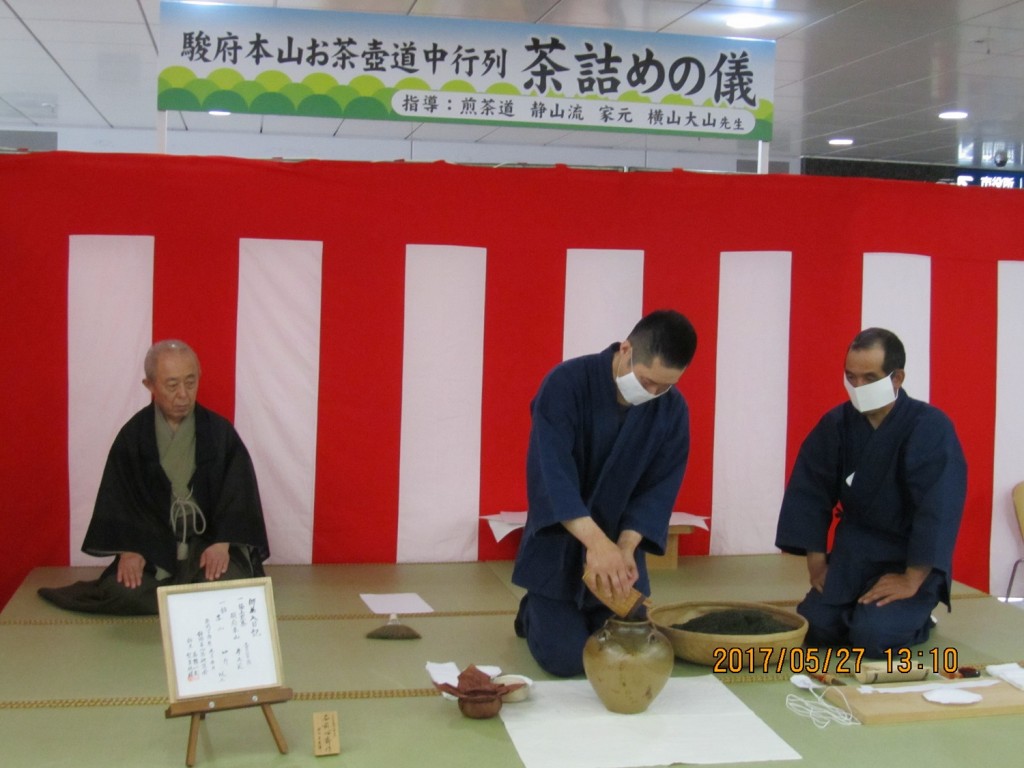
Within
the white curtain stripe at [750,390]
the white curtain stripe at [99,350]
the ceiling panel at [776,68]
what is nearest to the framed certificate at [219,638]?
the white curtain stripe at [99,350]

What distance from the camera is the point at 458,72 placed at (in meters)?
4.22

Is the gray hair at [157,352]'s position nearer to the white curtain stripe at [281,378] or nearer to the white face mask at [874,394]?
the white curtain stripe at [281,378]

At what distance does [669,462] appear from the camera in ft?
10.1

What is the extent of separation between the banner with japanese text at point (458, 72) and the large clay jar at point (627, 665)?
89.5 inches

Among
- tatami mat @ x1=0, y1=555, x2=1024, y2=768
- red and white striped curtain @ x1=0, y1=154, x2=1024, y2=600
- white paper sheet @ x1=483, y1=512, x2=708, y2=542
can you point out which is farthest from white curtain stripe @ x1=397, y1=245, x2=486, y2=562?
tatami mat @ x1=0, y1=555, x2=1024, y2=768

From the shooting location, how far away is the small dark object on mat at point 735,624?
3127 mm

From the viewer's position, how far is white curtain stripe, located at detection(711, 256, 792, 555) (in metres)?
4.50

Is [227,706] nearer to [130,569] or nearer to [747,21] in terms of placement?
[130,569]

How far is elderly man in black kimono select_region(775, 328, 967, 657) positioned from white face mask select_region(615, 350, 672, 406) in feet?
2.40

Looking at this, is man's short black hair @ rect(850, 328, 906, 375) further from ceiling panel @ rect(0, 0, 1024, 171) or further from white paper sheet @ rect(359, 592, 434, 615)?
ceiling panel @ rect(0, 0, 1024, 171)

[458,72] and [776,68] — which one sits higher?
[776,68]

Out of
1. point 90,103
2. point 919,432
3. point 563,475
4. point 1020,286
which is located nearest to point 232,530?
point 563,475

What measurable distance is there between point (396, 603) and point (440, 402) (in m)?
0.93

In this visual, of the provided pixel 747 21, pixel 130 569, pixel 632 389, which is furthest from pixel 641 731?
pixel 747 21
